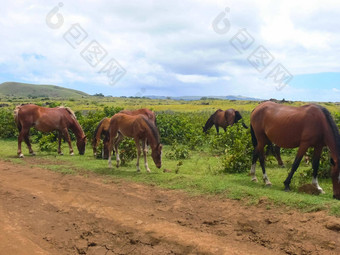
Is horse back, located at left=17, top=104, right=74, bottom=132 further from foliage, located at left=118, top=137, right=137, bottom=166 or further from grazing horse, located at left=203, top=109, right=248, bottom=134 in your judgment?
grazing horse, located at left=203, top=109, right=248, bottom=134

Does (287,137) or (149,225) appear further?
(287,137)

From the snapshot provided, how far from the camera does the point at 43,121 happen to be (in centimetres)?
1529

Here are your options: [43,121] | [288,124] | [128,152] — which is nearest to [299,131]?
[288,124]

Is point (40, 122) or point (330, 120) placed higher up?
point (330, 120)

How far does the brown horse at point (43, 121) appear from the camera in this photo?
15.1m

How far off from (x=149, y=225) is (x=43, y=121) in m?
10.9

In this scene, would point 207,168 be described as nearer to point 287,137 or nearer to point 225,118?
point 287,137

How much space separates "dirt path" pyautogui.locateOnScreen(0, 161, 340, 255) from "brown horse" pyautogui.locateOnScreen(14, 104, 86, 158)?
727cm

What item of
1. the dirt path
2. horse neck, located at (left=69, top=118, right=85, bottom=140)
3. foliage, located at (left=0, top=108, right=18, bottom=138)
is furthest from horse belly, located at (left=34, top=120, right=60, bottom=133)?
the dirt path

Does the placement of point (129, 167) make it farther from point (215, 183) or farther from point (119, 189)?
point (215, 183)

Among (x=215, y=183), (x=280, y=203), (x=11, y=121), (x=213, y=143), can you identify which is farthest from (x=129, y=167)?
(x=11, y=121)

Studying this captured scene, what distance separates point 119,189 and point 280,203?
4235 mm

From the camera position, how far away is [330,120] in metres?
7.62


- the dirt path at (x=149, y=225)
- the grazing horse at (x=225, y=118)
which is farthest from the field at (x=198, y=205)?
the grazing horse at (x=225, y=118)
